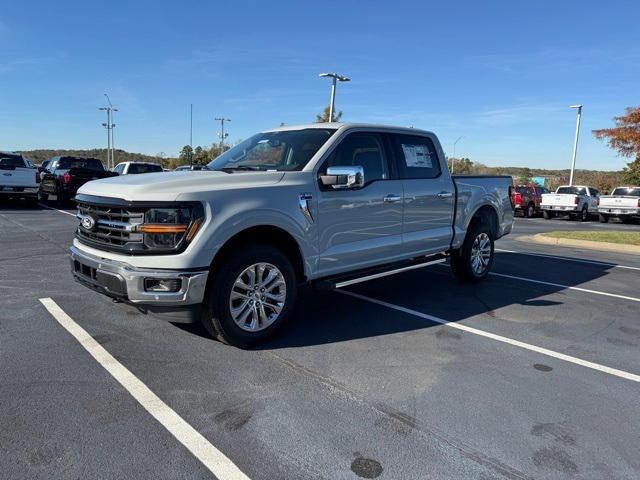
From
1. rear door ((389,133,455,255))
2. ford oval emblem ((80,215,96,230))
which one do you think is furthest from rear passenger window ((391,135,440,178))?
ford oval emblem ((80,215,96,230))

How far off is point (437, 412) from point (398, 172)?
3151mm

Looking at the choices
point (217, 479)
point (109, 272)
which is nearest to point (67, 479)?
point (217, 479)

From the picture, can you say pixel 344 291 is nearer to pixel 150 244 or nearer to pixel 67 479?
pixel 150 244

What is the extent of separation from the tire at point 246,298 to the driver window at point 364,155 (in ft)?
3.80

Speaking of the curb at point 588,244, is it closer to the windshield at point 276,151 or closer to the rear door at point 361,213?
the rear door at point 361,213

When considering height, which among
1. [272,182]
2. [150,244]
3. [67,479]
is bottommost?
[67,479]

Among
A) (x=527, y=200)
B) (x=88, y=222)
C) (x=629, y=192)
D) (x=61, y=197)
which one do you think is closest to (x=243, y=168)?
(x=88, y=222)

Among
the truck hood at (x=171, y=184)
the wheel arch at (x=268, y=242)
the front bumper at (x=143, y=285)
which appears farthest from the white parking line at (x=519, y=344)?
the front bumper at (x=143, y=285)

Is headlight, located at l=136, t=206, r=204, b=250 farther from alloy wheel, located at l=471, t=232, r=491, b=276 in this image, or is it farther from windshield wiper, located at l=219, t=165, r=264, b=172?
alloy wheel, located at l=471, t=232, r=491, b=276

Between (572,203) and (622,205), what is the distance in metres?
2.09

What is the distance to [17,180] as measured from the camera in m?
16.6

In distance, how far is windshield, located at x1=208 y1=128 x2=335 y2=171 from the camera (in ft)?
16.6

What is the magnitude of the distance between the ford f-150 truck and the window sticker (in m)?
0.02

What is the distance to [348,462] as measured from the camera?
109 inches
